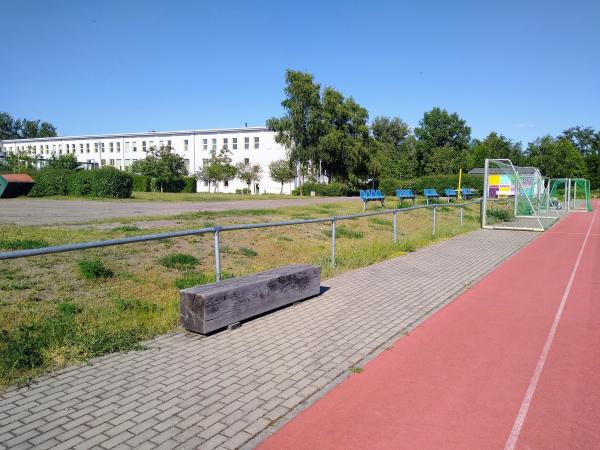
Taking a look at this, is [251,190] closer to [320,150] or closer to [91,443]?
[320,150]

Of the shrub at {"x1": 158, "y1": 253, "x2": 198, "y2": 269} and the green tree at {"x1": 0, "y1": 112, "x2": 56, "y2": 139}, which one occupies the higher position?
the green tree at {"x1": 0, "y1": 112, "x2": 56, "y2": 139}

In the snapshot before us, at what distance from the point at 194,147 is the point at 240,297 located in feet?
240

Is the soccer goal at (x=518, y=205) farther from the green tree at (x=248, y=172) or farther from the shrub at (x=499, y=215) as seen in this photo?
the green tree at (x=248, y=172)

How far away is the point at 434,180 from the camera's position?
5256 cm

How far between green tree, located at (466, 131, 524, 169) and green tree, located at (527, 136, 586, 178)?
4.08 meters

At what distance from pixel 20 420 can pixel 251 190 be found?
65802 millimetres

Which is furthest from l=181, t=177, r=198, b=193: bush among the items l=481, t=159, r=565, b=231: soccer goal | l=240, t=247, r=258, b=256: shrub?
l=240, t=247, r=258, b=256: shrub

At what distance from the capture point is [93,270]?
7910mm

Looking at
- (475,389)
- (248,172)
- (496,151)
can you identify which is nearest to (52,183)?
(475,389)

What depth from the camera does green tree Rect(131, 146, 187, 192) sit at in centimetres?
5656

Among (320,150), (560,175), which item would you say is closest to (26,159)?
(320,150)

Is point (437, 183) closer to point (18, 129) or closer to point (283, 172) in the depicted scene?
point (283, 172)

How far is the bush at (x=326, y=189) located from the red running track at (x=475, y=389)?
47.0m

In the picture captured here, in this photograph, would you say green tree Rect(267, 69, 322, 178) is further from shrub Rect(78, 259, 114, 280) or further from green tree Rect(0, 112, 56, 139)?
green tree Rect(0, 112, 56, 139)
